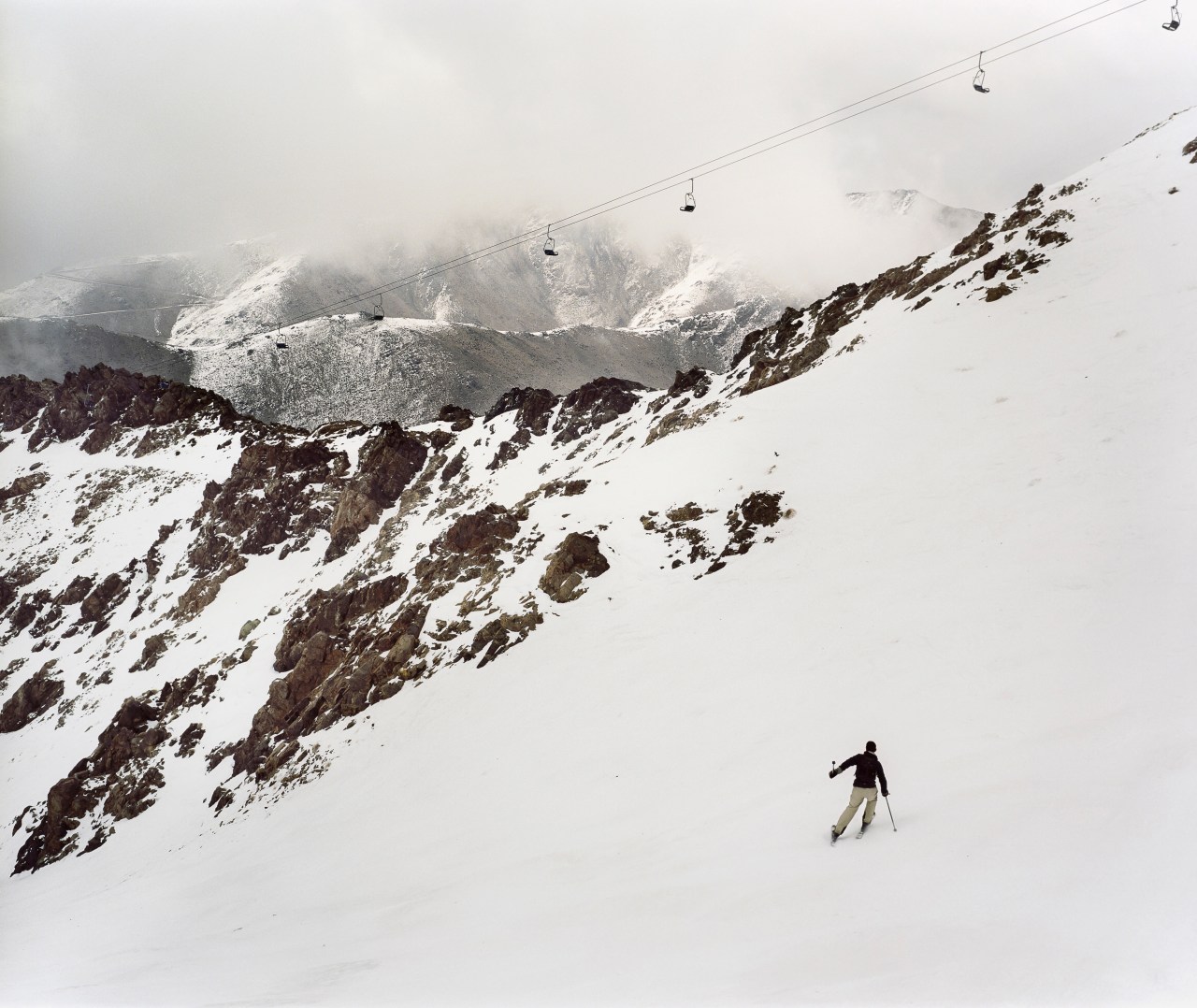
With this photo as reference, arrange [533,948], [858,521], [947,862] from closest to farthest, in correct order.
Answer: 1. [947,862]
2. [533,948]
3. [858,521]

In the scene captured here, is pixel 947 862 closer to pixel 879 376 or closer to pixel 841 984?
pixel 841 984

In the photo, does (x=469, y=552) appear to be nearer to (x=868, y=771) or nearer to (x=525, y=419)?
(x=868, y=771)

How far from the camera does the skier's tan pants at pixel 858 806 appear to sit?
923 centimetres

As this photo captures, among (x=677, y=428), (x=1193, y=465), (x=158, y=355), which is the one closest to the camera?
(x=1193, y=465)

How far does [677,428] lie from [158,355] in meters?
156

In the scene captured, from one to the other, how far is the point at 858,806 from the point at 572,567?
53.4 feet

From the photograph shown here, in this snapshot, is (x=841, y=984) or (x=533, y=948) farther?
(x=533, y=948)

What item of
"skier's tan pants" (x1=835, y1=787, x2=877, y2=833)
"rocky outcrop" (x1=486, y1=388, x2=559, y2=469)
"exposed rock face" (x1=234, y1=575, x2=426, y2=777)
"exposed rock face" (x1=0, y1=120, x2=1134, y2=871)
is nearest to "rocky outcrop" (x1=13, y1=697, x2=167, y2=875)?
"exposed rock face" (x1=0, y1=120, x2=1134, y2=871)

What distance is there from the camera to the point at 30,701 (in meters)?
41.9

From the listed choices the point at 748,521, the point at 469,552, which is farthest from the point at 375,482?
the point at 748,521

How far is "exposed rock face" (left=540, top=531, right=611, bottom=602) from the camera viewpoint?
2427 cm

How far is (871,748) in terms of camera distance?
934 centimetres

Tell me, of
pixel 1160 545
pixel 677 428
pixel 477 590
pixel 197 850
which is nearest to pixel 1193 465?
pixel 1160 545

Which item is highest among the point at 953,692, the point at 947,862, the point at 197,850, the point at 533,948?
the point at 953,692
